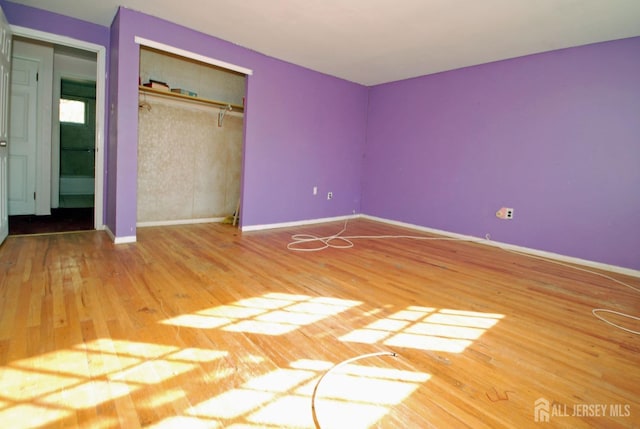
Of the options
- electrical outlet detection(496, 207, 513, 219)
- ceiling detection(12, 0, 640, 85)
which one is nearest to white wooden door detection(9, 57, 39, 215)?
ceiling detection(12, 0, 640, 85)

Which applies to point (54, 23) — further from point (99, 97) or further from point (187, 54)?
point (187, 54)

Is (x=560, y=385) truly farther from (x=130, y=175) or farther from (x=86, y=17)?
(x=86, y=17)

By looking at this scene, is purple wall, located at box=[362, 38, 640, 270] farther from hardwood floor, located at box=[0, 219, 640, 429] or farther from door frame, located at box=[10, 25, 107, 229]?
Answer: door frame, located at box=[10, 25, 107, 229]

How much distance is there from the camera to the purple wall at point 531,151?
3.64 meters

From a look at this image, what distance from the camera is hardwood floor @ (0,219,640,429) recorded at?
4.43 ft

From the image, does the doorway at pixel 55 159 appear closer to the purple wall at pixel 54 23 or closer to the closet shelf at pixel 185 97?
the purple wall at pixel 54 23

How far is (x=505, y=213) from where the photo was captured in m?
4.50

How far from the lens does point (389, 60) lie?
4.72 metres

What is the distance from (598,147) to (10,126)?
7121mm

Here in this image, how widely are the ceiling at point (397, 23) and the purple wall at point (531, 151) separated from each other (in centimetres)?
35

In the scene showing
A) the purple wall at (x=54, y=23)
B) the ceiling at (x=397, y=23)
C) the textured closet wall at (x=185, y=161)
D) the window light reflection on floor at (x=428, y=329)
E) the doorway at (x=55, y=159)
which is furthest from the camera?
the textured closet wall at (x=185, y=161)

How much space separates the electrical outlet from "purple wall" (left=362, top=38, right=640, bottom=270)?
0.06 metres

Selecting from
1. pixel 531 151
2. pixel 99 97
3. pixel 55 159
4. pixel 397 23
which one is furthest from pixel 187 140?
pixel 531 151

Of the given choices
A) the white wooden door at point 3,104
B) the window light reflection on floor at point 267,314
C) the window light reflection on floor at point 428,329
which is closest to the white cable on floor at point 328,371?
the window light reflection on floor at point 428,329
